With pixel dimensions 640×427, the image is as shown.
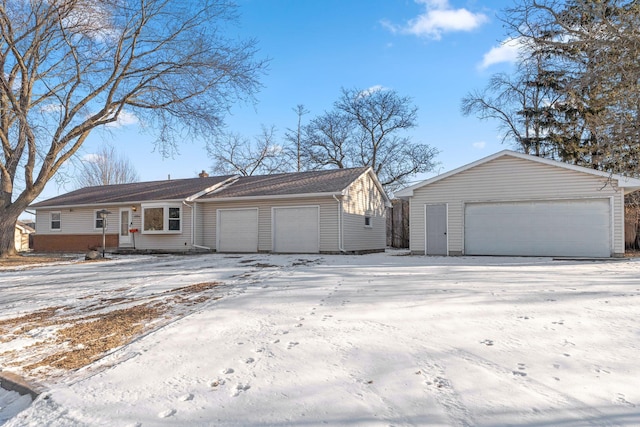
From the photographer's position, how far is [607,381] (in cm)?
302

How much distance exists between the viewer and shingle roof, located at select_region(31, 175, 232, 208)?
18958mm

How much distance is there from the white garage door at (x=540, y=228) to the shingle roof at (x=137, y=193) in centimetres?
1197

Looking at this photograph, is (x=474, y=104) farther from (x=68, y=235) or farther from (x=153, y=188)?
(x=68, y=235)

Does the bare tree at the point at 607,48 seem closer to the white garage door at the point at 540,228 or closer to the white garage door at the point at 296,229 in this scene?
the white garage door at the point at 540,228

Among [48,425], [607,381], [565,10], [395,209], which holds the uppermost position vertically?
[565,10]

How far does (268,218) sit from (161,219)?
5045 mm

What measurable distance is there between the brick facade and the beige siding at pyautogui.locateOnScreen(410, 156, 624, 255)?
14.2m

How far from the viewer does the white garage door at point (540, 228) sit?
12.6 m

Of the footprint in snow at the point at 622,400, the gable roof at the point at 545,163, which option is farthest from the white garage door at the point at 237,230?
the footprint in snow at the point at 622,400

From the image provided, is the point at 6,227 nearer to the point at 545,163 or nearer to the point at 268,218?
the point at 268,218

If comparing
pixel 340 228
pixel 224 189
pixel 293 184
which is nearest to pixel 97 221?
pixel 224 189

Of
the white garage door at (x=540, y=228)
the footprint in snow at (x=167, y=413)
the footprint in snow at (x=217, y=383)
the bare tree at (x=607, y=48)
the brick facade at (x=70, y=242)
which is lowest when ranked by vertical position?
the footprint in snow at (x=167, y=413)

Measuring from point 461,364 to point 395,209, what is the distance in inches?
720

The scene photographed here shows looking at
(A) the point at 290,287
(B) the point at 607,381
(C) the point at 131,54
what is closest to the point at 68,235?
(C) the point at 131,54
